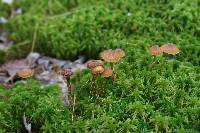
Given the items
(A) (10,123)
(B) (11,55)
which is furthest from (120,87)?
(B) (11,55)

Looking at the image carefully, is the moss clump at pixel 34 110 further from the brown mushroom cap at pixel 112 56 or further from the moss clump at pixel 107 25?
the moss clump at pixel 107 25

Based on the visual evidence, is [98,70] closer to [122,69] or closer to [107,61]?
[107,61]

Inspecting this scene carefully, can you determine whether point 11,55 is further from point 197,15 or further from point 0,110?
point 197,15

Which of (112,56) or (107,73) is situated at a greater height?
(112,56)

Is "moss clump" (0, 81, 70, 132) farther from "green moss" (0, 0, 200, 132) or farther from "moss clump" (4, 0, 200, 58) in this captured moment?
"moss clump" (4, 0, 200, 58)

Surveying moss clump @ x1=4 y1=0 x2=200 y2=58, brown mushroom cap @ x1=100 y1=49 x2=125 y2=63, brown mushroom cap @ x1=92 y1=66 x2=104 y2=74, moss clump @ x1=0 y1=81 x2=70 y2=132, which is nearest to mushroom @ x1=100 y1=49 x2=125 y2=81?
brown mushroom cap @ x1=100 y1=49 x2=125 y2=63

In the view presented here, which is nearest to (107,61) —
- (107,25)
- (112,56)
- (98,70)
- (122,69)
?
(112,56)

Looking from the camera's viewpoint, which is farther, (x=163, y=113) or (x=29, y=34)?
(x=29, y=34)

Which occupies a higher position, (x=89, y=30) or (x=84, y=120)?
(x=89, y=30)

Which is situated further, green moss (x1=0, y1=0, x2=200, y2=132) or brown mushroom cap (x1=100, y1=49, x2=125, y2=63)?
brown mushroom cap (x1=100, y1=49, x2=125, y2=63)

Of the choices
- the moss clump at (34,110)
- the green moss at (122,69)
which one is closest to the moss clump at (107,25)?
the green moss at (122,69)

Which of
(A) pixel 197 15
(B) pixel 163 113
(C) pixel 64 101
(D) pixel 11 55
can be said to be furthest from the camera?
(D) pixel 11 55
